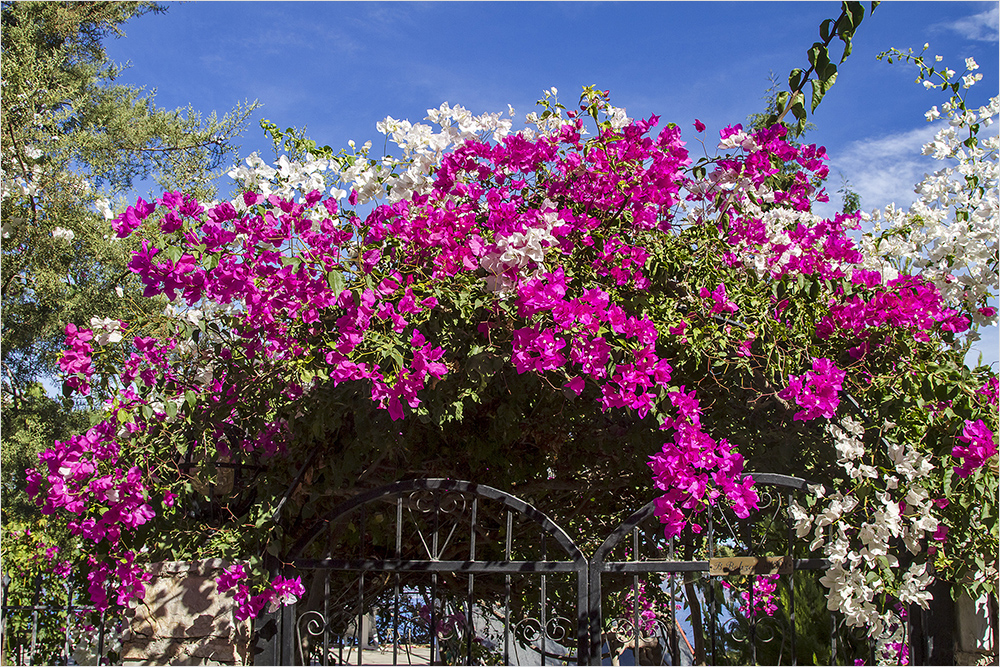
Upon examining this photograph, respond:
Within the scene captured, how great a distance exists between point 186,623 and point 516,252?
189 centimetres

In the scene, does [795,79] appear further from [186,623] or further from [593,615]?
[186,623]

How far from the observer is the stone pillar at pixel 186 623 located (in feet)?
9.61

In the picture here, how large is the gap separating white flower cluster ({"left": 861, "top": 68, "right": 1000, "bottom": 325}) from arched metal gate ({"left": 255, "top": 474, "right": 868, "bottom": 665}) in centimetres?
96

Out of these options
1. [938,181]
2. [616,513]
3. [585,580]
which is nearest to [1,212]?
[616,513]

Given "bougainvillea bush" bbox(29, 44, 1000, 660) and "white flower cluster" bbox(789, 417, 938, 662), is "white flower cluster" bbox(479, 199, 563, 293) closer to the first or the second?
"bougainvillea bush" bbox(29, 44, 1000, 660)

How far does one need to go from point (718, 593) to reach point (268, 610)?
3.25 meters

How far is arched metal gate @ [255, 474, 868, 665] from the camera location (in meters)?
2.78

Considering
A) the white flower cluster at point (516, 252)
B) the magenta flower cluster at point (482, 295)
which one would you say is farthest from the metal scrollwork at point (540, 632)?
the white flower cluster at point (516, 252)

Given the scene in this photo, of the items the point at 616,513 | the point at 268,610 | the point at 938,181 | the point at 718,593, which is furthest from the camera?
the point at 718,593

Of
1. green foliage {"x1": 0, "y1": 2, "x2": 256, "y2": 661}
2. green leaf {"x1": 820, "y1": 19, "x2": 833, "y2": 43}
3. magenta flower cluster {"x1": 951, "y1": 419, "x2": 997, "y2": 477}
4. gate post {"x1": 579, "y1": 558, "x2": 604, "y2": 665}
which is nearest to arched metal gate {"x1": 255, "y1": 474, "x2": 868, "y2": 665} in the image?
gate post {"x1": 579, "y1": 558, "x2": 604, "y2": 665}

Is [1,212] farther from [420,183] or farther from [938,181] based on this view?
[938,181]

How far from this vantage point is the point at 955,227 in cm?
300

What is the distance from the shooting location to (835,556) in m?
2.59

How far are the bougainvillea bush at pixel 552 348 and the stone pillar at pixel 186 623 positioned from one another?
8 cm
